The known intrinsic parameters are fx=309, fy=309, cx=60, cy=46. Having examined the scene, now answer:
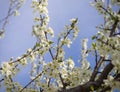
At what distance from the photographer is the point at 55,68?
680 centimetres

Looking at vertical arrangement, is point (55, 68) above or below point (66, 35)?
below

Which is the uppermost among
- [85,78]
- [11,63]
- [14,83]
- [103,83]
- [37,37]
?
[37,37]

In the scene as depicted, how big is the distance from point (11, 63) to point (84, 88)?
86.2 inches

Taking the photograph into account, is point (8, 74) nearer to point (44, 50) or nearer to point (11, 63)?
point (11, 63)

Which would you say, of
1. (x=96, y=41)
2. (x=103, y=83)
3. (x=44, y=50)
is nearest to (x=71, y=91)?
(x=103, y=83)

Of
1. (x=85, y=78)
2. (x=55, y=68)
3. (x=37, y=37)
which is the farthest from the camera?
(x=37, y=37)

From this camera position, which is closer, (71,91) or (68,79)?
(71,91)

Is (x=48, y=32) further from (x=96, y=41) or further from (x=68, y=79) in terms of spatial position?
(x=96, y=41)

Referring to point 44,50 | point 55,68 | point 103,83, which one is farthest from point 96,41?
point 44,50

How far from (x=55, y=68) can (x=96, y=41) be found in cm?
127

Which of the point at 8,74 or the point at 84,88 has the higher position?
the point at 8,74

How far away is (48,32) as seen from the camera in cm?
823

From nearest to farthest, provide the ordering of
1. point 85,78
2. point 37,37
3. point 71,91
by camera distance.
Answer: point 71,91, point 85,78, point 37,37

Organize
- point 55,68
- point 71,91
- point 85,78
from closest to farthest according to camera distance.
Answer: point 71,91, point 55,68, point 85,78
